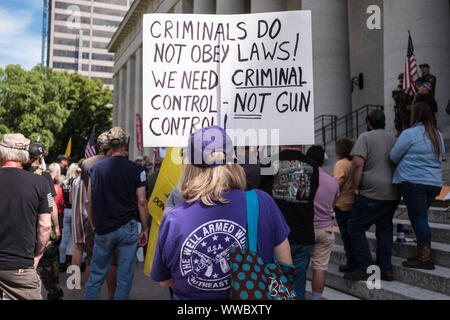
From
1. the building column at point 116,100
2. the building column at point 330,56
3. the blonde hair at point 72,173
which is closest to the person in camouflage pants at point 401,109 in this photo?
the building column at point 330,56

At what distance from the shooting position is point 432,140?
14.8 feet

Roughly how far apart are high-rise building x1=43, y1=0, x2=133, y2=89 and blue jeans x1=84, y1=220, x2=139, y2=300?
357 ft

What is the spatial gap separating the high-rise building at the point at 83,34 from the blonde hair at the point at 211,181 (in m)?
111

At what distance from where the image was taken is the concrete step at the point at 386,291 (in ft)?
14.2

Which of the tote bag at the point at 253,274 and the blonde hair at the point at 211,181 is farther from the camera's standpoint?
the blonde hair at the point at 211,181

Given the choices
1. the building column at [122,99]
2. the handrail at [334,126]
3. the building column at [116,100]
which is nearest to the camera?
the handrail at [334,126]

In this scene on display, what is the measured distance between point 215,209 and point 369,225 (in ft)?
10.7

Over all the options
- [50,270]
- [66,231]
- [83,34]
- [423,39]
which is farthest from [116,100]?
[83,34]

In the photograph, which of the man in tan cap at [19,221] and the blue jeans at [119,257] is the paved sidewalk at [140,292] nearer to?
the blue jeans at [119,257]

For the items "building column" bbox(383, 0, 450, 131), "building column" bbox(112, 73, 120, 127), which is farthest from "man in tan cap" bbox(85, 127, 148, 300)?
"building column" bbox(112, 73, 120, 127)

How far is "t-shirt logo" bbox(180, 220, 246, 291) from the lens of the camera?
6.43ft

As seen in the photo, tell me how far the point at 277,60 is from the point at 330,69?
1089 centimetres

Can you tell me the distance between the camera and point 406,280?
4.79 m

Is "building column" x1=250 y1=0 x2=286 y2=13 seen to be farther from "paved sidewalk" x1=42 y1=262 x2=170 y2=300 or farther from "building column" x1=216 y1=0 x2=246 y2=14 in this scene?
"paved sidewalk" x1=42 y1=262 x2=170 y2=300
